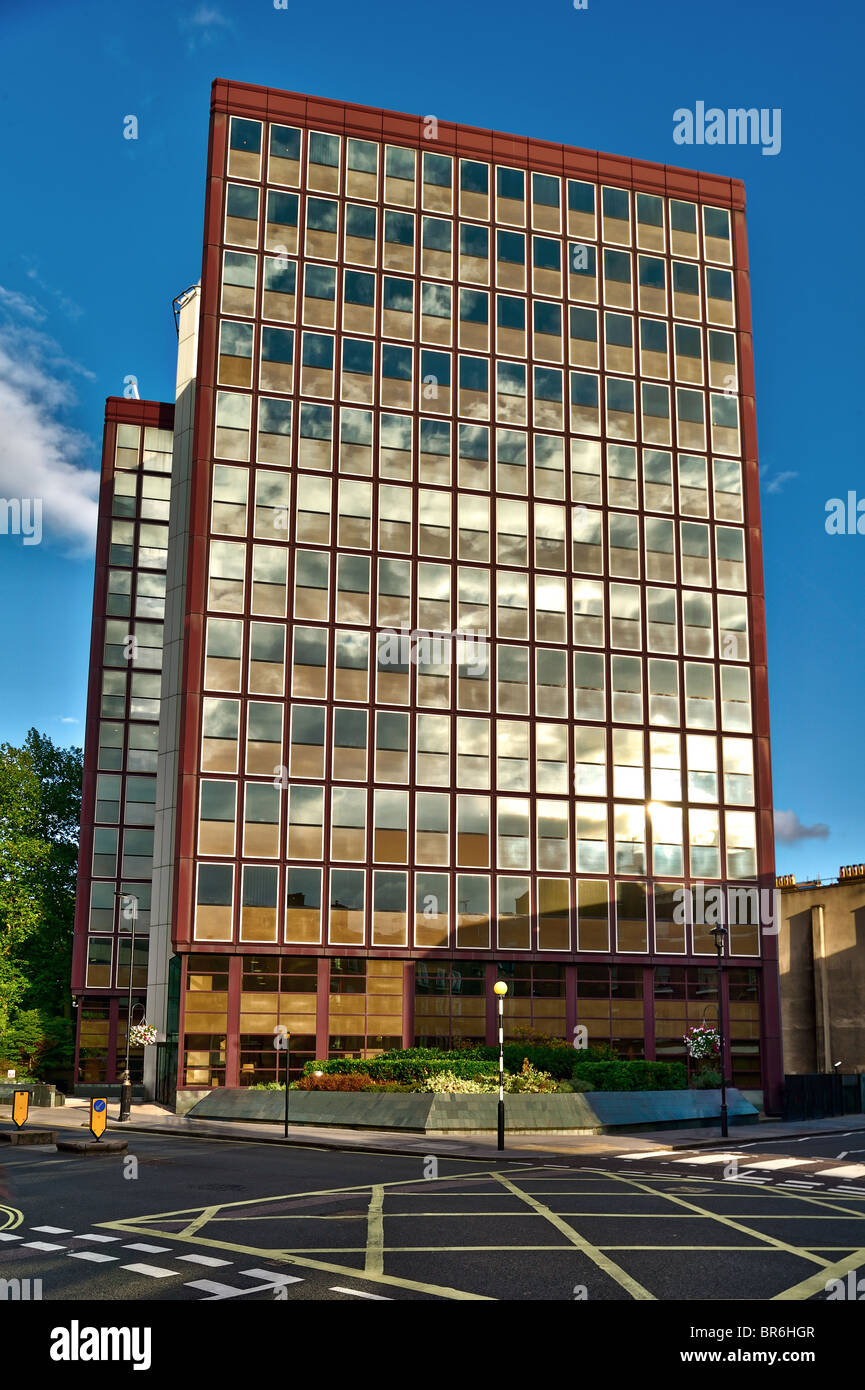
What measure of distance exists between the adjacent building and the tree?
16497mm

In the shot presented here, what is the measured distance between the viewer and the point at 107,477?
266 feet

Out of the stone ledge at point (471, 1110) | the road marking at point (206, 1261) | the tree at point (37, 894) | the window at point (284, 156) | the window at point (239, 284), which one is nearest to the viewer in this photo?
the road marking at point (206, 1261)

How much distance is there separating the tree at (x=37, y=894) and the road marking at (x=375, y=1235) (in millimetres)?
53618

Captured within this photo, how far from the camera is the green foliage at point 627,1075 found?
45219mm

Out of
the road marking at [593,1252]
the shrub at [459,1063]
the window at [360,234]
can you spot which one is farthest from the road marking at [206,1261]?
Result: the window at [360,234]

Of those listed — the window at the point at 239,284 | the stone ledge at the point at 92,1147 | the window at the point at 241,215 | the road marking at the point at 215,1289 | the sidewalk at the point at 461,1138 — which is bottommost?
the sidewalk at the point at 461,1138

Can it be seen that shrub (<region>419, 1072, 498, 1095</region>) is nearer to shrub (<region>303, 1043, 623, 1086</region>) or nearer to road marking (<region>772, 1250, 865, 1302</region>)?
shrub (<region>303, 1043, 623, 1086</region>)

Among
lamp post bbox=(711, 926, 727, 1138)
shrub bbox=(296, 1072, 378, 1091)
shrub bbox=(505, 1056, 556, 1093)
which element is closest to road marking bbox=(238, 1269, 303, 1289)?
lamp post bbox=(711, 926, 727, 1138)

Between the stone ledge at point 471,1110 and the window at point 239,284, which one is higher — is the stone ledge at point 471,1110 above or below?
below

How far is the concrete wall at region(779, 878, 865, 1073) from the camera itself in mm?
75062

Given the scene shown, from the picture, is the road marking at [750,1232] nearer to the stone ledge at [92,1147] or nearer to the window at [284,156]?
the stone ledge at [92,1147]

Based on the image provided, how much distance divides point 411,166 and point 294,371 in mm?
13227

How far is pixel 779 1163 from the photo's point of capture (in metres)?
31.7
